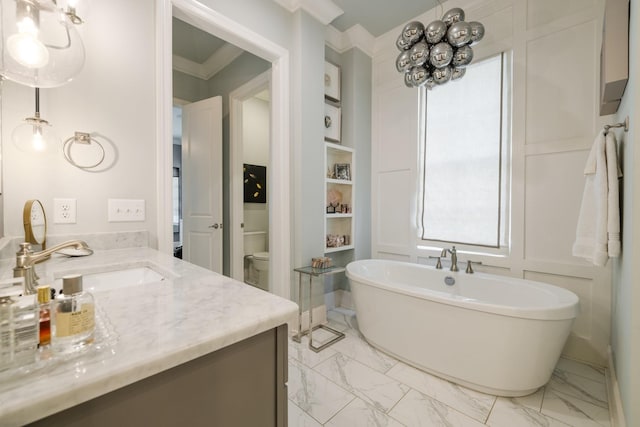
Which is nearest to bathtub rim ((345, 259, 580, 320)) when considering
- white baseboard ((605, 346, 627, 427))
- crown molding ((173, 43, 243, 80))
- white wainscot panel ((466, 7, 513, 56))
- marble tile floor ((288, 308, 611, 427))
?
white baseboard ((605, 346, 627, 427))

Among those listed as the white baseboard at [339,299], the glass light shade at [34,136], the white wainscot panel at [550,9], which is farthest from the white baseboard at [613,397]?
the glass light shade at [34,136]

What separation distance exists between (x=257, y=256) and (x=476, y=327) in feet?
7.74

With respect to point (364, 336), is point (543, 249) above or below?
above

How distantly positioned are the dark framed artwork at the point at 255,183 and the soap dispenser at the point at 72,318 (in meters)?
3.04

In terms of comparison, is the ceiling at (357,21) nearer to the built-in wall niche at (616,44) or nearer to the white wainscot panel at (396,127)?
the white wainscot panel at (396,127)

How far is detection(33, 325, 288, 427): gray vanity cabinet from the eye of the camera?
42 cm

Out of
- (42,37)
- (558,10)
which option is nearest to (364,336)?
(42,37)

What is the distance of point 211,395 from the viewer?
20.8 inches

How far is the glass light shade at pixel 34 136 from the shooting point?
1.18 metres

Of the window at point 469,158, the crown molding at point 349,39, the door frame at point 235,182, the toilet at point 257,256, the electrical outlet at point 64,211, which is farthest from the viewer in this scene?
the toilet at point 257,256

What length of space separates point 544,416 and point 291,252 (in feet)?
6.24

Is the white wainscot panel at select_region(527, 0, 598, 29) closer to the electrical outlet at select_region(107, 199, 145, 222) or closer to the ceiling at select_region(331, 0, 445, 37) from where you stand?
the ceiling at select_region(331, 0, 445, 37)

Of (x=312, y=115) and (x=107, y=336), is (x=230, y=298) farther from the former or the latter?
(x=312, y=115)

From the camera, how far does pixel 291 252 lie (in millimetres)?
2377
